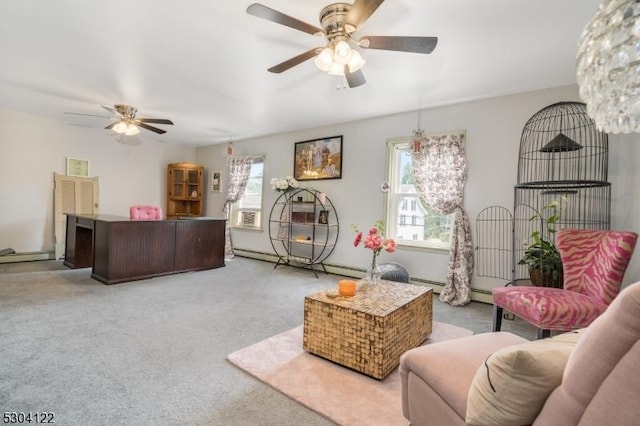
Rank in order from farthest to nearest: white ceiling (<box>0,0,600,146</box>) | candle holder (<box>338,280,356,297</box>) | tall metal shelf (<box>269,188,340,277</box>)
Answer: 1. tall metal shelf (<box>269,188,340,277</box>)
2. candle holder (<box>338,280,356,297</box>)
3. white ceiling (<box>0,0,600,146</box>)

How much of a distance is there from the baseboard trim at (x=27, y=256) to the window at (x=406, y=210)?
5.82 meters

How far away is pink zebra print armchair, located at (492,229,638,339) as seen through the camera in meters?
2.03

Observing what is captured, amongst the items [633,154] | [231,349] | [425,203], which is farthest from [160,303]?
[633,154]

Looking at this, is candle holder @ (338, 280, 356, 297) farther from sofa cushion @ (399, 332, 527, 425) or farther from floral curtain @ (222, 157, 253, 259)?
floral curtain @ (222, 157, 253, 259)

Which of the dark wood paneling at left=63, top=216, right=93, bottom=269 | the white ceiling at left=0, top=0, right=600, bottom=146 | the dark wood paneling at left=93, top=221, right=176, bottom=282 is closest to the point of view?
the white ceiling at left=0, top=0, right=600, bottom=146

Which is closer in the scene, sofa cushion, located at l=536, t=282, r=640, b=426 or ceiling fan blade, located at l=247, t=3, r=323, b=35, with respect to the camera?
sofa cushion, located at l=536, t=282, r=640, b=426

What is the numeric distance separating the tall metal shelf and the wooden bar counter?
1.02 m

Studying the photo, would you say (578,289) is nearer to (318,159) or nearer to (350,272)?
(350,272)

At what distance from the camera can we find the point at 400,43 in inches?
78.7

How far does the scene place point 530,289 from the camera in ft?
7.64

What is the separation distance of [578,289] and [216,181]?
655 centimetres

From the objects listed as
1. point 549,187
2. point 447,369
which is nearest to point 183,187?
point 549,187

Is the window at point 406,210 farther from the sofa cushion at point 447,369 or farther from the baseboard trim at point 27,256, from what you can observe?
the baseboard trim at point 27,256

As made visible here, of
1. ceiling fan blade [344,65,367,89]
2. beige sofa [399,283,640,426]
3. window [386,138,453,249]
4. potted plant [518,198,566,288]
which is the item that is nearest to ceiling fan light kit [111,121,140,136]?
ceiling fan blade [344,65,367,89]
